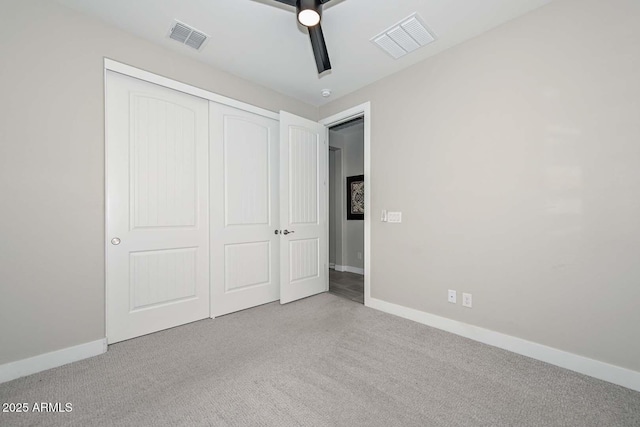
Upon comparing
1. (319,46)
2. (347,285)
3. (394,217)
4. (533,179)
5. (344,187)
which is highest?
(319,46)

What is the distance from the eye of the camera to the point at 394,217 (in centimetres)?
288

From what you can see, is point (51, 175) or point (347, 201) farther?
point (347, 201)

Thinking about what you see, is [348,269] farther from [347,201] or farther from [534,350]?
[534,350]

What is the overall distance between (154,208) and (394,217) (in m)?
2.39

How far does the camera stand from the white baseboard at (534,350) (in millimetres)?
1665

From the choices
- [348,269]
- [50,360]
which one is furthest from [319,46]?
[348,269]

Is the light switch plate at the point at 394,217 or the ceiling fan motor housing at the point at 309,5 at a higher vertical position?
the ceiling fan motor housing at the point at 309,5

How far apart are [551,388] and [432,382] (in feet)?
2.37

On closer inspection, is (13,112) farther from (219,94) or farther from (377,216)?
(377,216)

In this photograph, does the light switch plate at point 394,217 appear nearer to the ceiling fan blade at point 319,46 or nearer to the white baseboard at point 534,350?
the white baseboard at point 534,350

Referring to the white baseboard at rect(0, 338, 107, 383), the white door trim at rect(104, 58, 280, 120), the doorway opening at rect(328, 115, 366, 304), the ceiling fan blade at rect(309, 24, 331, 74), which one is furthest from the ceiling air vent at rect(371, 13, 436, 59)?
the white baseboard at rect(0, 338, 107, 383)

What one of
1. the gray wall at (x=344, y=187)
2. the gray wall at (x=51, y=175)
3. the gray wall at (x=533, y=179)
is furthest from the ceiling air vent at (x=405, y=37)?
the gray wall at (x=344, y=187)

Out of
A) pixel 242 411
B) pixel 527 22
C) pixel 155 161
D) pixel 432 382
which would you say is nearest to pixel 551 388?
pixel 432 382

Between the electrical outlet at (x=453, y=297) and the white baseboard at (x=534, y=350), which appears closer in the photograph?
the white baseboard at (x=534, y=350)
